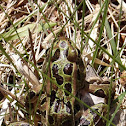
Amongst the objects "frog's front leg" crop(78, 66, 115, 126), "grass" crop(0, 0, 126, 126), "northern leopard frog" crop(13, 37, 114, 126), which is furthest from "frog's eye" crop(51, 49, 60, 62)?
"frog's front leg" crop(78, 66, 115, 126)

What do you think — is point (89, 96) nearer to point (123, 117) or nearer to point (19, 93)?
point (123, 117)

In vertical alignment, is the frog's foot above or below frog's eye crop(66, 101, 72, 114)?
below

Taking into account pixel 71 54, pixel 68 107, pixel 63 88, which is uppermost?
pixel 71 54

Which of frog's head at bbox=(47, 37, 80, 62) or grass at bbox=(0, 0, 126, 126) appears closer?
frog's head at bbox=(47, 37, 80, 62)

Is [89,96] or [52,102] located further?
[89,96]

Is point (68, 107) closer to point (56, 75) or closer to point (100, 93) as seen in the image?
point (56, 75)

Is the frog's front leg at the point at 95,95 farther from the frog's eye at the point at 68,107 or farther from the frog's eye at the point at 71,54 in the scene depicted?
the frog's eye at the point at 71,54

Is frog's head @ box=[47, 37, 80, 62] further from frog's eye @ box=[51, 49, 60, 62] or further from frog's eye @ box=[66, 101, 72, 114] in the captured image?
frog's eye @ box=[66, 101, 72, 114]

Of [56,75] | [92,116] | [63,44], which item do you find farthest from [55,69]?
[92,116]

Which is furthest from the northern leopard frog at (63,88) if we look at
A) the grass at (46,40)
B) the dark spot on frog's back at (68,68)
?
the grass at (46,40)

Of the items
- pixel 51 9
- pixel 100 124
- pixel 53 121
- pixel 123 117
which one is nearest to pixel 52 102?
pixel 53 121

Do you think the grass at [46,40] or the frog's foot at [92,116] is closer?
the frog's foot at [92,116]
